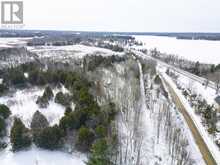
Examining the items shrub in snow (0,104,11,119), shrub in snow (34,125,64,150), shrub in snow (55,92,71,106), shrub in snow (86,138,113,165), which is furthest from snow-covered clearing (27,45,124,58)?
shrub in snow (86,138,113,165)

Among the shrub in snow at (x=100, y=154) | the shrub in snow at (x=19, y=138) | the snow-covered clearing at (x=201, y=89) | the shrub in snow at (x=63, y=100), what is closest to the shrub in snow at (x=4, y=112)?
the shrub in snow at (x=19, y=138)

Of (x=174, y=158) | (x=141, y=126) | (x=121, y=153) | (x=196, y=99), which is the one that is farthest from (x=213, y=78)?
(x=121, y=153)

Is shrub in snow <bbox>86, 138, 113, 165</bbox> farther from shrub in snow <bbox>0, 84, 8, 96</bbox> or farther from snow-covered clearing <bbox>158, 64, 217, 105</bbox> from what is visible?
snow-covered clearing <bbox>158, 64, 217, 105</bbox>

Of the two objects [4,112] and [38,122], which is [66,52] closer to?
[4,112]

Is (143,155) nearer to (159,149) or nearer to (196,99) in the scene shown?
(159,149)

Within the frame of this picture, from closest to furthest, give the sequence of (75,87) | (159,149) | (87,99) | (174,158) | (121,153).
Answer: (121,153), (174,158), (159,149), (87,99), (75,87)

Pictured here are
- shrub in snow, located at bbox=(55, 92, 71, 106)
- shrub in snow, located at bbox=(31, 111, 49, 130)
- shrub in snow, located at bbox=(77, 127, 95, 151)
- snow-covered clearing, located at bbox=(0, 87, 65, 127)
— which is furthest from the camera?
shrub in snow, located at bbox=(55, 92, 71, 106)

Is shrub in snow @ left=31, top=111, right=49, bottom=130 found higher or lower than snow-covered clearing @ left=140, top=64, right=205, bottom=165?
higher

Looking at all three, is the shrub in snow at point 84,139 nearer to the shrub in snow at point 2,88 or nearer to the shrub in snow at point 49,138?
the shrub in snow at point 49,138

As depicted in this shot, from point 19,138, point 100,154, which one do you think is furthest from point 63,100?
point 100,154

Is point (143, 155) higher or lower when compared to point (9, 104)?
lower
